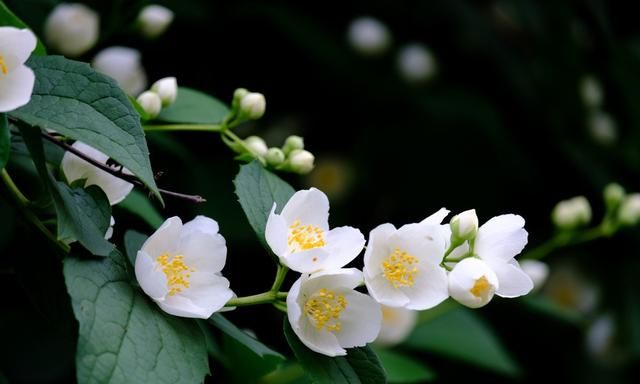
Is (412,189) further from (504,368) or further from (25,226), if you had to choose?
(25,226)

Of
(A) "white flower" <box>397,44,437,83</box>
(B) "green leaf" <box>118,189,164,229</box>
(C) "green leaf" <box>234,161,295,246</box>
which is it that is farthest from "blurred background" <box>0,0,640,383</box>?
(C) "green leaf" <box>234,161,295,246</box>

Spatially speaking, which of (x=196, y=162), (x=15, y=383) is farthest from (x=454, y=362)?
(x=15, y=383)

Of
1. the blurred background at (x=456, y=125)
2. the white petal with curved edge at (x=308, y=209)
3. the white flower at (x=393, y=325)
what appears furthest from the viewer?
the blurred background at (x=456, y=125)

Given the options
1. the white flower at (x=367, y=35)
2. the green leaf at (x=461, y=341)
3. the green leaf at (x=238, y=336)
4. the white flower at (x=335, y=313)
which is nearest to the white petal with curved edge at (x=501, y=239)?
the white flower at (x=335, y=313)

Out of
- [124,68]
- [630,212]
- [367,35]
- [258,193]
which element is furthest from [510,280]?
[367,35]

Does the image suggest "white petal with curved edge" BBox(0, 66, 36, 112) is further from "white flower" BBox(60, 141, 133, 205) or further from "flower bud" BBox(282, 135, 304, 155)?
"flower bud" BBox(282, 135, 304, 155)

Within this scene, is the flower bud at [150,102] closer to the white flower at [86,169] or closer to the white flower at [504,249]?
the white flower at [86,169]

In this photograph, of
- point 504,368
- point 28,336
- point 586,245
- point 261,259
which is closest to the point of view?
point 28,336
